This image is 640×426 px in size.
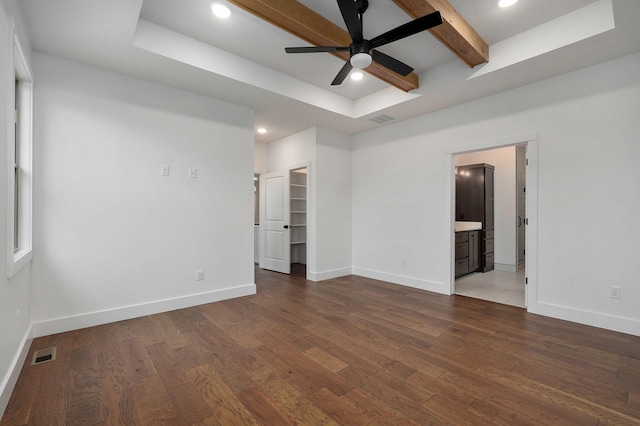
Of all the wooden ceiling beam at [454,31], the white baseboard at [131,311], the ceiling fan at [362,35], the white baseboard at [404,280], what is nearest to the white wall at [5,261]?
the white baseboard at [131,311]

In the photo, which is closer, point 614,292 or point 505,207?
point 614,292

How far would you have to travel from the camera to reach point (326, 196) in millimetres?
5316

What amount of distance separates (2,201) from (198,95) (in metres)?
2.49

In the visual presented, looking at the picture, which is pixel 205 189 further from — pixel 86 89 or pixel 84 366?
pixel 84 366

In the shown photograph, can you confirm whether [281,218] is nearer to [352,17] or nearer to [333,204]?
[333,204]

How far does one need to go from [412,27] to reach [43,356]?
399 cm

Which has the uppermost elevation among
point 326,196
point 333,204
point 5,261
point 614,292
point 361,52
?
point 361,52

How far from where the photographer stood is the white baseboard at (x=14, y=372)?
174 cm

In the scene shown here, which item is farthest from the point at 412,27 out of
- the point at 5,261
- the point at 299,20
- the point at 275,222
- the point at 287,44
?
the point at 275,222

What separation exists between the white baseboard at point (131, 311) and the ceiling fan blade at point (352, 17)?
339 cm

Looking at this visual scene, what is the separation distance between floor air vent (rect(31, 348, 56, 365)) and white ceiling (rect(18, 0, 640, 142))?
2.75 m

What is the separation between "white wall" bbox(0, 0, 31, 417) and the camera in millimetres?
1792

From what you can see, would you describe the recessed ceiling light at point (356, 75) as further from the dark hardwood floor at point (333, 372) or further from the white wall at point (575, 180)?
the dark hardwood floor at point (333, 372)

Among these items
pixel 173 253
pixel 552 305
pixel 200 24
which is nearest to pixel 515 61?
pixel 552 305
